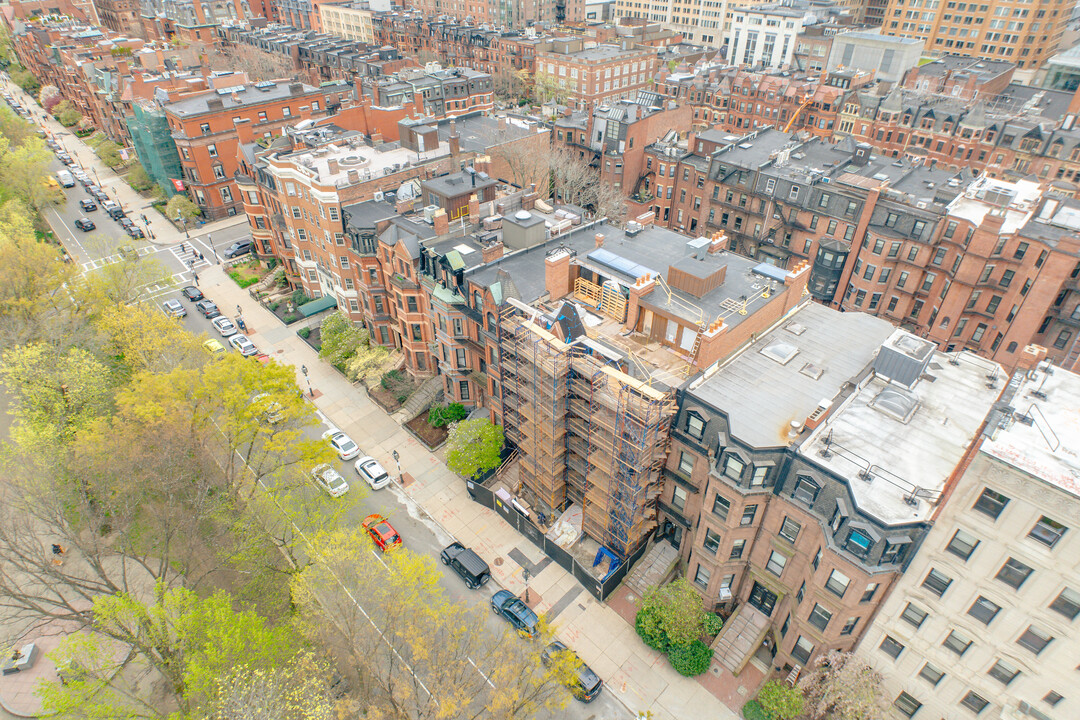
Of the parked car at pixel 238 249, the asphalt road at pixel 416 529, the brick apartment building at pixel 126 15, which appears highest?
the brick apartment building at pixel 126 15

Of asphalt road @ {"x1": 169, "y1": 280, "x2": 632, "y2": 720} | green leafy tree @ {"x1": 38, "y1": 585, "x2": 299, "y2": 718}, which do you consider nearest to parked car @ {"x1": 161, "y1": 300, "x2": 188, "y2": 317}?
asphalt road @ {"x1": 169, "y1": 280, "x2": 632, "y2": 720}

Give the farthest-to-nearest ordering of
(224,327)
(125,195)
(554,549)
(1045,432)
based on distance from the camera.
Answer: (125,195) → (224,327) → (554,549) → (1045,432)

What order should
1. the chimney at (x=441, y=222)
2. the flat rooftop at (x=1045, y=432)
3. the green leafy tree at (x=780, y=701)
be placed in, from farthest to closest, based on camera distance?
the chimney at (x=441, y=222) → the green leafy tree at (x=780, y=701) → the flat rooftop at (x=1045, y=432)

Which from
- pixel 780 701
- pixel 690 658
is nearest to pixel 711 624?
pixel 690 658

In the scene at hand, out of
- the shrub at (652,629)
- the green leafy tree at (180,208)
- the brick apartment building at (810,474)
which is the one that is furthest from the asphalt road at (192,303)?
the brick apartment building at (810,474)

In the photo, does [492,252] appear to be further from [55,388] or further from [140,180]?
[140,180]

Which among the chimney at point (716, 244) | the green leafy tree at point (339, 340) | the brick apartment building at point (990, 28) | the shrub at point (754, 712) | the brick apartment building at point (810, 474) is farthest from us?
the brick apartment building at point (990, 28)

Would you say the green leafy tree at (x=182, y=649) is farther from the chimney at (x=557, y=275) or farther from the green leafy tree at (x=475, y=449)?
the chimney at (x=557, y=275)
